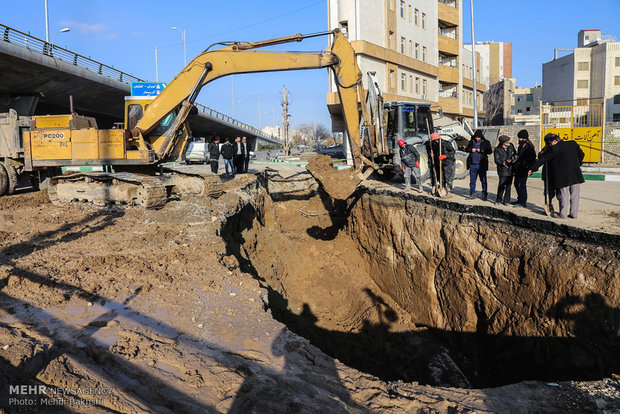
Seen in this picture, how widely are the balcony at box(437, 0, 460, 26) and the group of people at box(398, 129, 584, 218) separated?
32189mm

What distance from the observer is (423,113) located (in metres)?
13.5

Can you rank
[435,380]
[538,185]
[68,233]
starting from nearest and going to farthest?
[435,380] → [68,233] → [538,185]

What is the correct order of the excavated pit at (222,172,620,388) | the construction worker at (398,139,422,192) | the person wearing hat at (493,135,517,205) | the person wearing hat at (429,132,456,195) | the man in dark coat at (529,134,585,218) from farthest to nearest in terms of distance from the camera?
the construction worker at (398,139,422,192) < the person wearing hat at (429,132,456,195) < the person wearing hat at (493,135,517,205) < the man in dark coat at (529,134,585,218) < the excavated pit at (222,172,620,388)

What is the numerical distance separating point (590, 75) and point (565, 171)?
169 ft

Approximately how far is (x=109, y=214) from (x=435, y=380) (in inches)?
336

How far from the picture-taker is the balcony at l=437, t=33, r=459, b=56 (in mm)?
39375

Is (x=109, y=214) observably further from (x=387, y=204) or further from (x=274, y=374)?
(x=274, y=374)

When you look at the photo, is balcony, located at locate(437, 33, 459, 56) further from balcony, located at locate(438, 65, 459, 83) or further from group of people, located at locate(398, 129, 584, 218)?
group of people, located at locate(398, 129, 584, 218)

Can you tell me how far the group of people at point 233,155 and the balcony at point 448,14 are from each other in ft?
92.2

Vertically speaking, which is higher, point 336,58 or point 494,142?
point 336,58

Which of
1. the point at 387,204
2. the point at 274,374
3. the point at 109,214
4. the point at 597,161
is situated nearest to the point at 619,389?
the point at 274,374

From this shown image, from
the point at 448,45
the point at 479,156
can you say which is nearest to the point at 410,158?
the point at 479,156

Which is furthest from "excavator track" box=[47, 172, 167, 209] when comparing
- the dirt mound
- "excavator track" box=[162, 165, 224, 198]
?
the dirt mound

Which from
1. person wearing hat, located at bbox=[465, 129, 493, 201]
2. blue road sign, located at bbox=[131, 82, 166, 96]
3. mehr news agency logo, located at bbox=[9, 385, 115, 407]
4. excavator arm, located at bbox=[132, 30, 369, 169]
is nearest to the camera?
mehr news agency logo, located at bbox=[9, 385, 115, 407]
